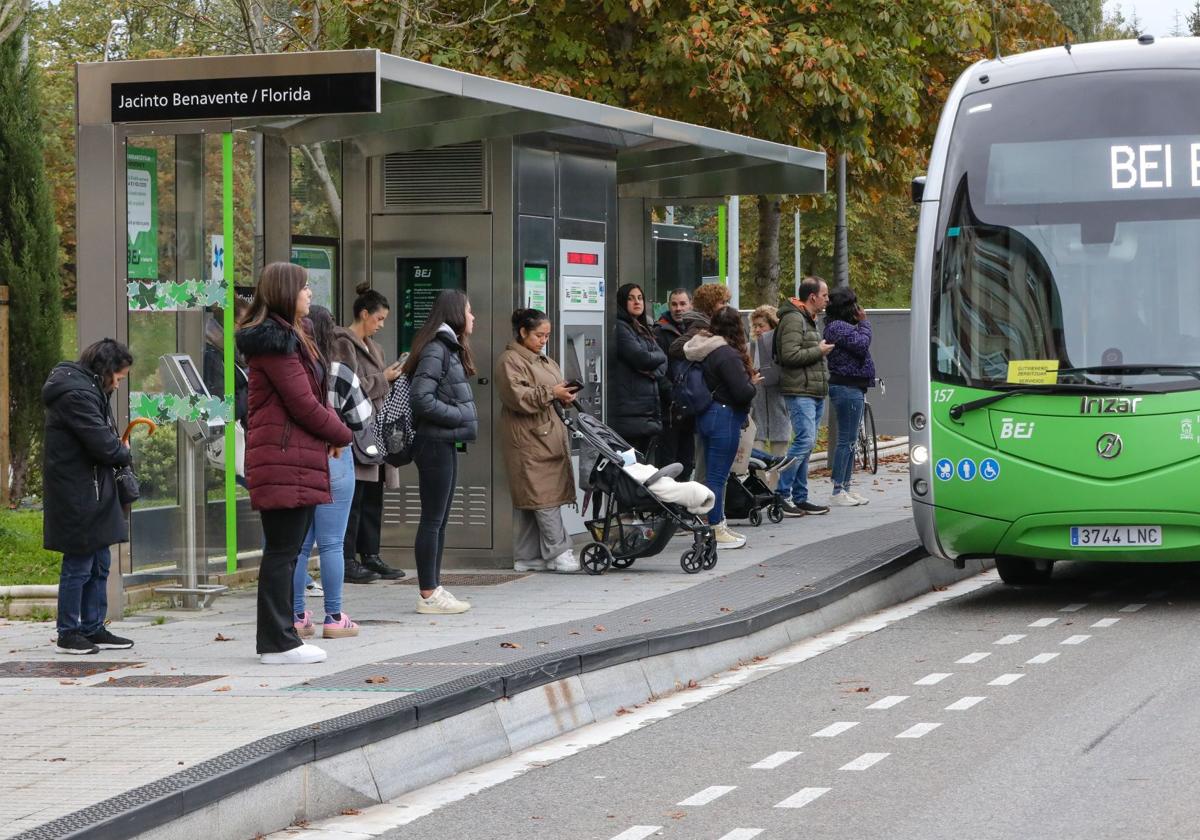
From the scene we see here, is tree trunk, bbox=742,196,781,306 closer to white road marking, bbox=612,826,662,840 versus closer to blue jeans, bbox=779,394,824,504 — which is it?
blue jeans, bbox=779,394,824,504

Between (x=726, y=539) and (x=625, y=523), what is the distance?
4.68ft

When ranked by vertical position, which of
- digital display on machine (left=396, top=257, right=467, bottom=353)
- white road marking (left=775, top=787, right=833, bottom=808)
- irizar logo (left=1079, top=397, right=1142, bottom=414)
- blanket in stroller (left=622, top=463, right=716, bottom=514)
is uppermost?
digital display on machine (left=396, top=257, right=467, bottom=353)

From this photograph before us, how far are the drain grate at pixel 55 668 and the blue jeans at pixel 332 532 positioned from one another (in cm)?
98

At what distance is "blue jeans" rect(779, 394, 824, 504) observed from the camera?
16812 mm

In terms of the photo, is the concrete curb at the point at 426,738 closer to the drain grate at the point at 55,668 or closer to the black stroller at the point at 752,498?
the drain grate at the point at 55,668

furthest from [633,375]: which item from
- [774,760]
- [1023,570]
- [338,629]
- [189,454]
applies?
[774,760]

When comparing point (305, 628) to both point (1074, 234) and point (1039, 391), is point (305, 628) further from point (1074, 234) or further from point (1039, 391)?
point (1074, 234)

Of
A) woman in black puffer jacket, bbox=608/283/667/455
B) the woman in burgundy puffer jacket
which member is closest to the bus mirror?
woman in black puffer jacket, bbox=608/283/667/455

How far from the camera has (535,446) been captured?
13.1 meters

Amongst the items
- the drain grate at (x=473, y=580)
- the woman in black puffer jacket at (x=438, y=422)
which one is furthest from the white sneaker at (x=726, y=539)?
the woman in black puffer jacket at (x=438, y=422)

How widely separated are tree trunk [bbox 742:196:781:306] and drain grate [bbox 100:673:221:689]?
1724cm

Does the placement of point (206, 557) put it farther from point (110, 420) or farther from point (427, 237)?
point (427, 237)

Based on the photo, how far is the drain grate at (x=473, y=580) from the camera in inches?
499

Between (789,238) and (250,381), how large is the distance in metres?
58.6
